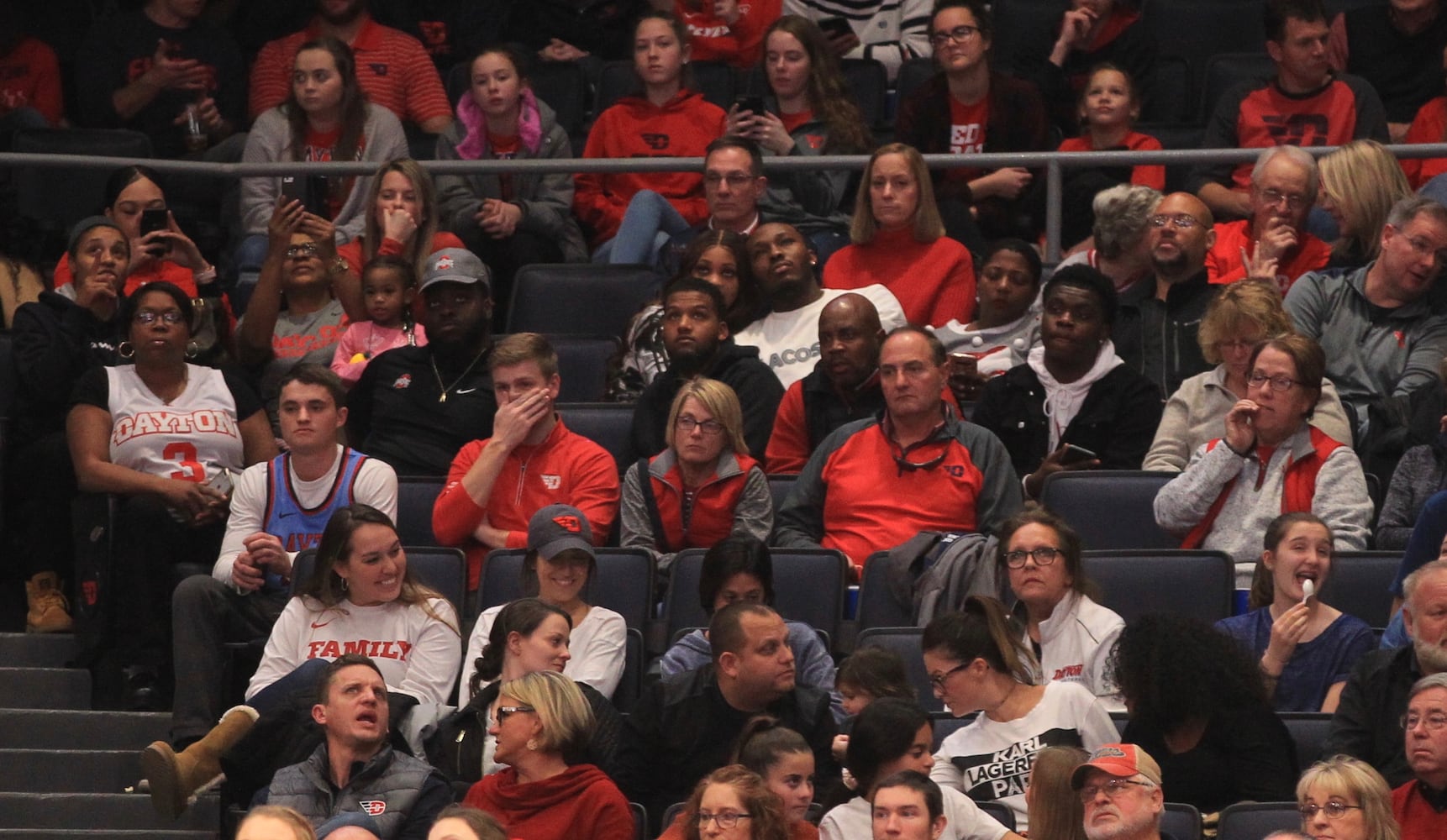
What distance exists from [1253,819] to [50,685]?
3.64 meters

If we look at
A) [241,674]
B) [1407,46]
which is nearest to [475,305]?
[241,674]

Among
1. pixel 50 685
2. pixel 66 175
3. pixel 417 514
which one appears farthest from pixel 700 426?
pixel 66 175

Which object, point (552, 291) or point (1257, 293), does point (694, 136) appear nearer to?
point (552, 291)

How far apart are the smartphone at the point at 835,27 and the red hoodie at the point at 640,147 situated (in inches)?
27.3

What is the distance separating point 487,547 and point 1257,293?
7.58 ft

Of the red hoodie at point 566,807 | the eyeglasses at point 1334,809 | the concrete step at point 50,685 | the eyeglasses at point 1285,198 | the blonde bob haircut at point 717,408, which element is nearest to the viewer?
the eyeglasses at point 1334,809

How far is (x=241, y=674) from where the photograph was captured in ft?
23.2

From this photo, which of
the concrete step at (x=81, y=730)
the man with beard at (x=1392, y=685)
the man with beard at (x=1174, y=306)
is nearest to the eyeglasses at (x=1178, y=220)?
the man with beard at (x=1174, y=306)

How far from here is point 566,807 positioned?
5.75 metres

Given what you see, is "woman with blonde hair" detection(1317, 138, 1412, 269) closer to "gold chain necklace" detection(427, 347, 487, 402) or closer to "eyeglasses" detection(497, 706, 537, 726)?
"gold chain necklace" detection(427, 347, 487, 402)

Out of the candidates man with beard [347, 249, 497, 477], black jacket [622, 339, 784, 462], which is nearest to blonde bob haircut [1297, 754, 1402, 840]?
black jacket [622, 339, 784, 462]

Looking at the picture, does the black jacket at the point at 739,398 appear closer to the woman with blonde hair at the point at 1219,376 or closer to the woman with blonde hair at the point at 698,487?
the woman with blonde hair at the point at 698,487

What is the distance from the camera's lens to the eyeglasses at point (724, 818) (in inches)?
209

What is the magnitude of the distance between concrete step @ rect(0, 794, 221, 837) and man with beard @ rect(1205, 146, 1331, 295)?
11.8 ft
